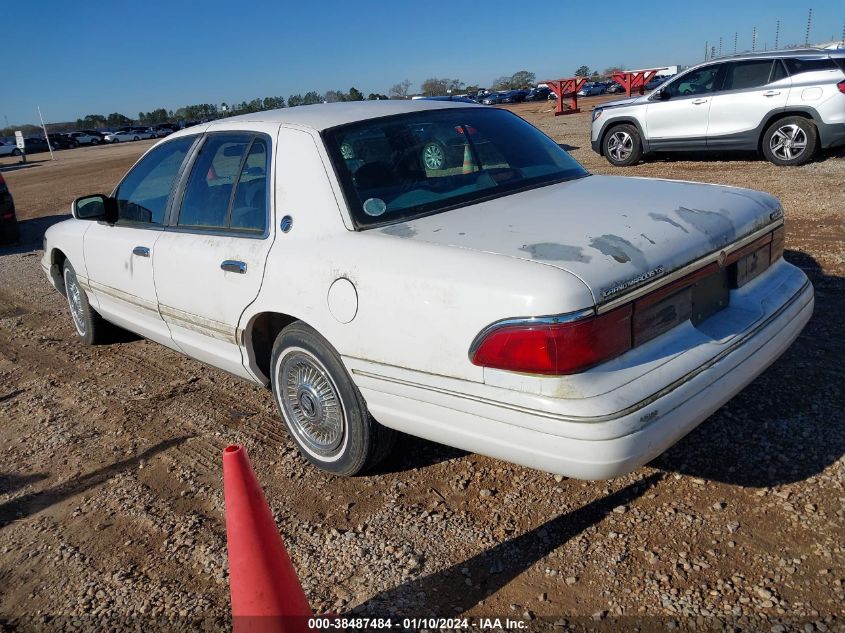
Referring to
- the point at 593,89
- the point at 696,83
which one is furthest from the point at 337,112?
the point at 593,89

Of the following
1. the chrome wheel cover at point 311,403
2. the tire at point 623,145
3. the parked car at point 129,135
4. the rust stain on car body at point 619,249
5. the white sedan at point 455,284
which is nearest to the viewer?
the white sedan at point 455,284

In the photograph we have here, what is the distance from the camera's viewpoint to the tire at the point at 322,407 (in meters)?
3.07

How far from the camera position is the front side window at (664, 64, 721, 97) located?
10859mm

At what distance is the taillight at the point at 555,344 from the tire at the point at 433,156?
4.14ft

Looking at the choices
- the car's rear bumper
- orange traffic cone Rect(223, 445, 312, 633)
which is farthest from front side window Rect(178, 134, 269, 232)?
orange traffic cone Rect(223, 445, 312, 633)

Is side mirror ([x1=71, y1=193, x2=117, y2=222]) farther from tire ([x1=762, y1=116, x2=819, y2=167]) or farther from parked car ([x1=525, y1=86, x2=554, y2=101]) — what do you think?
parked car ([x1=525, y1=86, x2=554, y2=101])

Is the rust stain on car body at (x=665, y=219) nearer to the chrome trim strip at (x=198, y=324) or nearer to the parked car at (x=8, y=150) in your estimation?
the chrome trim strip at (x=198, y=324)

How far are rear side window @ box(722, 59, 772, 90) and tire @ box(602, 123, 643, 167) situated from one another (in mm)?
1538

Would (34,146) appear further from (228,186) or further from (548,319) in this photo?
(548,319)

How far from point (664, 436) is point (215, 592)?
178 cm

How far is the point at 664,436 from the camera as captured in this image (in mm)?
2418

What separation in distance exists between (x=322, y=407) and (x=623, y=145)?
32.8 ft

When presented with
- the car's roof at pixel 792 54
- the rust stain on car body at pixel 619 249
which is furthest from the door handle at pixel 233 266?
the car's roof at pixel 792 54

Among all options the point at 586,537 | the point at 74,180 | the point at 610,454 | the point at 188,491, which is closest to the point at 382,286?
the point at 610,454
